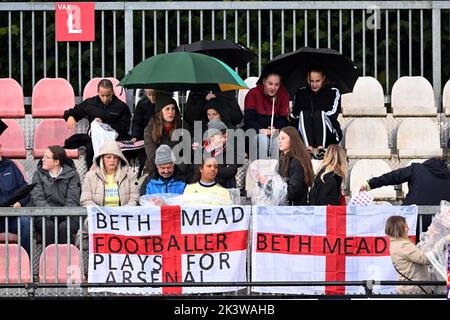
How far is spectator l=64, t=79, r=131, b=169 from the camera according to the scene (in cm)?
2012

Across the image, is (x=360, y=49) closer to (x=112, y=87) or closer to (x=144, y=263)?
(x=112, y=87)

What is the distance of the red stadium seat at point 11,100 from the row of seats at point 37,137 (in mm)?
353

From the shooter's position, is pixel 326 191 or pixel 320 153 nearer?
pixel 326 191

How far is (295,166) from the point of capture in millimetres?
17828

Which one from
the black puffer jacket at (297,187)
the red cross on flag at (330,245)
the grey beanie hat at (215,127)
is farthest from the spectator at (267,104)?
the red cross on flag at (330,245)

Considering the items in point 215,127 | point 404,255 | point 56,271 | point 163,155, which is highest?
point 215,127

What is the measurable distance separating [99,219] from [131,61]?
606 cm

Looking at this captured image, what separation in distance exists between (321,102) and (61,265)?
4.46 meters

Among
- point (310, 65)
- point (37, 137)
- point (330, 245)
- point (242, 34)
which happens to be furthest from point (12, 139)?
point (330, 245)

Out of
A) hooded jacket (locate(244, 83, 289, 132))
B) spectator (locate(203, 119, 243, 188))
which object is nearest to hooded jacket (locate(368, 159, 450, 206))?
spectator (locate(203, 119, 243, 188))

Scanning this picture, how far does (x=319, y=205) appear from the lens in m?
17.5

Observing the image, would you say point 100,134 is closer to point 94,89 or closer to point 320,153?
point 94,89

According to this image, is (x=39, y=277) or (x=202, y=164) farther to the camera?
(x=202, y=164)
